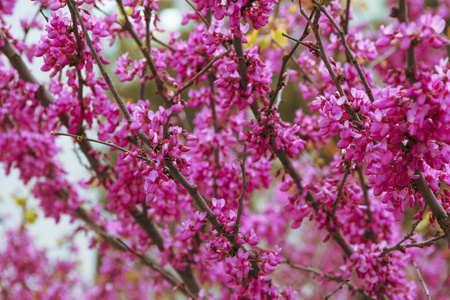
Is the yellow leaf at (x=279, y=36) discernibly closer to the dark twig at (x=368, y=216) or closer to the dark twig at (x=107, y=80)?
the dark twig at (x=368, y=216)

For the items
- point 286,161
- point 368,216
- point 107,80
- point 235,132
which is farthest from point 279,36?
point 107,80

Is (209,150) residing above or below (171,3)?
below

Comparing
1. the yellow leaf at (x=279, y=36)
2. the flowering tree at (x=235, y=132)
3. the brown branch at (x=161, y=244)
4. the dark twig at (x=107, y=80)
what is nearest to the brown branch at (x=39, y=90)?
the flowering tree at (x=235, y=132)

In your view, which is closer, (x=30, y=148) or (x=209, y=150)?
(x=209, y=150)

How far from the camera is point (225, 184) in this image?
2.11 m

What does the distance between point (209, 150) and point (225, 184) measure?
213 millimetres

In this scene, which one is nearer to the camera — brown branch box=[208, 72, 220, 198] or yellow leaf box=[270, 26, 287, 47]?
brown branch box=[208, 72, 220, 198]

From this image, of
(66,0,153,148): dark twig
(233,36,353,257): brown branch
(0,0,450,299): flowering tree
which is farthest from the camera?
(233,36,353,257): brown branch

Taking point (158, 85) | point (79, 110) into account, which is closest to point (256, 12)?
point (158, 85)

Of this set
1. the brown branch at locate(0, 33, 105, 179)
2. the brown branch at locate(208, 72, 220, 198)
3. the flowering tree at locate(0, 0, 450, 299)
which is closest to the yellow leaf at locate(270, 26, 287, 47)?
the flowering tree at locate(0, 0, 450, 299)

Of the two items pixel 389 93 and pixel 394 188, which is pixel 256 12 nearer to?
pixel 389 93

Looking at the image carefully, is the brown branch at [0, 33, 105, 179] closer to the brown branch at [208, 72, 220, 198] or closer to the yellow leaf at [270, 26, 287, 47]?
the brown branch at [208, 72, 220, 198]

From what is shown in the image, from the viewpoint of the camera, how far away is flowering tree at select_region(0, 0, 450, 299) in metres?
1.13

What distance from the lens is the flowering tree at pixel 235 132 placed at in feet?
3.72
